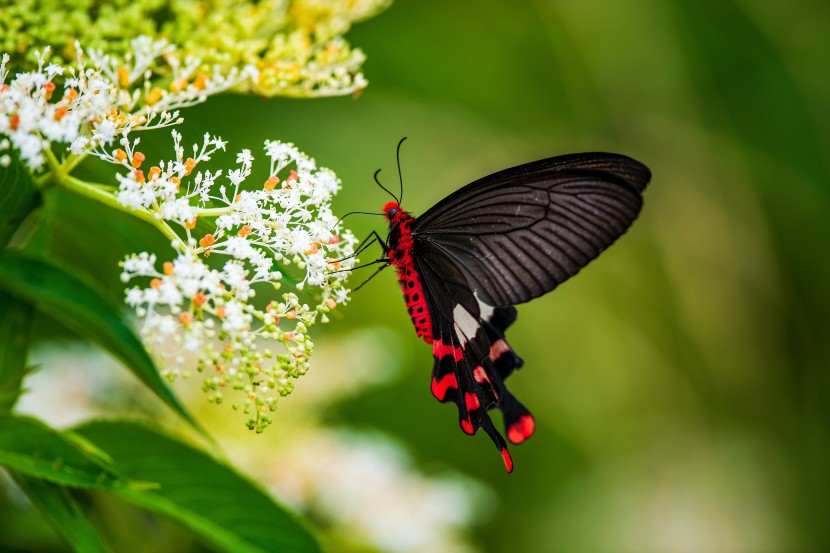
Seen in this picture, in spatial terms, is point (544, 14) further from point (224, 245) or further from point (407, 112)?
point (224, 245)

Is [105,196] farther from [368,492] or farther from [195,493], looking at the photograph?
[368,492]

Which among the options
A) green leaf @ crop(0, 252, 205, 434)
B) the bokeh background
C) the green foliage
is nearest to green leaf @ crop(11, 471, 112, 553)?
the green foliage

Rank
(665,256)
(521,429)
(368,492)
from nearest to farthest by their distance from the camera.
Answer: (521,429) → (368,492) → (665,256)

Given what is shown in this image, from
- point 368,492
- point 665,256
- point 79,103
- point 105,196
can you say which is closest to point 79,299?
point 105,196

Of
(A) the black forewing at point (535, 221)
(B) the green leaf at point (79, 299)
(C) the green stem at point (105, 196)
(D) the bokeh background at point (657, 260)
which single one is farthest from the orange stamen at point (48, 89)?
(D) the bokeh background at point (657, 260)

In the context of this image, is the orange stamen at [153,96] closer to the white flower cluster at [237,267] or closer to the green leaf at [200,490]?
the white flower cluster at [237,267]

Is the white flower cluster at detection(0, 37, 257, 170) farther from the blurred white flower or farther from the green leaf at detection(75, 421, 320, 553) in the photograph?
the blurred white flower
